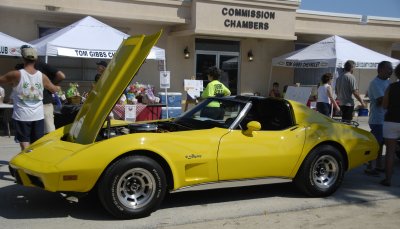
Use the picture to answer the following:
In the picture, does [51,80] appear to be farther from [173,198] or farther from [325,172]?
[325,172]

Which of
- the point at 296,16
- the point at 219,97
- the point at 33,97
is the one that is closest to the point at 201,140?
the point at 219,97

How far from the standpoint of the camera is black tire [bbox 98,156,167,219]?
446cm

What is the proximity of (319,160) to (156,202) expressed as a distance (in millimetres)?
2194

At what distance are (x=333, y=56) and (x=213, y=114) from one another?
924cm

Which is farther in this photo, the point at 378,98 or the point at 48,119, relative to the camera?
the point at 378,98

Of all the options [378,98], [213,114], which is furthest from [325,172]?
[378,98]

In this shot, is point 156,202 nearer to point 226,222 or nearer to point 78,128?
point 226,222

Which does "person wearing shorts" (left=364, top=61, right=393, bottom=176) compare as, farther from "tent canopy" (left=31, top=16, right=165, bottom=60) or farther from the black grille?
"tent canopy" (left=31, top=16, right=165, bottom=60)

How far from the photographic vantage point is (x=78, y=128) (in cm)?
523

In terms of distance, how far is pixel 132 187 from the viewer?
15.2ft

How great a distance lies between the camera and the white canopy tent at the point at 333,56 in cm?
1400

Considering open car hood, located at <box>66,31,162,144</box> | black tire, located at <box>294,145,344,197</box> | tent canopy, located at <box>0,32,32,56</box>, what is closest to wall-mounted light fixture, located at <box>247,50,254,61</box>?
tent canopy, located at <box>0,32,32,56</box>

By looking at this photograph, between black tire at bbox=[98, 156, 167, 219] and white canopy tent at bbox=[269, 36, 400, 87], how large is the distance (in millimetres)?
10392

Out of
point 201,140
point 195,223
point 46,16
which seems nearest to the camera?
point 195,223
